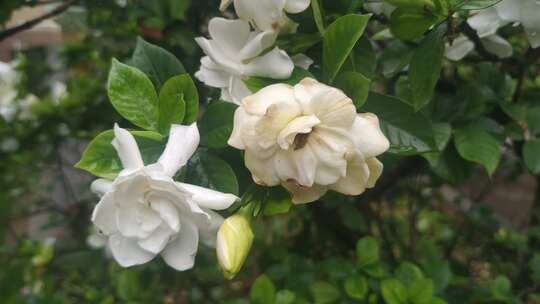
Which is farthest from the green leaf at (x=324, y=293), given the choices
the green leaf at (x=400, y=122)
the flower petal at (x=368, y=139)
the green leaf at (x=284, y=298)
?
the flower petal at (x=368, y=139)

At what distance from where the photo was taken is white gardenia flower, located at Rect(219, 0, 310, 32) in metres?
0.57

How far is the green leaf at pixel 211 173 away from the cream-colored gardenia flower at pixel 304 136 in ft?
0.22

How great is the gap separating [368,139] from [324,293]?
2.10ft

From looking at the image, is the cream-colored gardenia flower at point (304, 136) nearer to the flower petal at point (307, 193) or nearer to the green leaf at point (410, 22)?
the flower petal at point (307, 193)

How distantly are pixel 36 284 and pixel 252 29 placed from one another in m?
1.36

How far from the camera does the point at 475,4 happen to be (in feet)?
1.92

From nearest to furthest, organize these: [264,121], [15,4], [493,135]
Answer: [264,121] → [493,135] → [15,4]

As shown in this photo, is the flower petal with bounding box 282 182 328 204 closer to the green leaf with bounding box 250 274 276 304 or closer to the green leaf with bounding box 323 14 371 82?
the green leaf with bounding box 323 14 371 82

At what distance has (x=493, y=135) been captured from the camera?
874 mm

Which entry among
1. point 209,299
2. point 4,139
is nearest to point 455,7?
point 209,299

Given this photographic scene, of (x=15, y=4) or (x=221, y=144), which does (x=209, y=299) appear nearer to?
(x=15, y=4)

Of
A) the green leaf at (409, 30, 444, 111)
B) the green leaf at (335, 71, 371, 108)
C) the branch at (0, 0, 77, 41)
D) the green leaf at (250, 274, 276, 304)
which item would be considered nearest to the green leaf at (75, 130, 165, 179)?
the green leaf at (335, 71, 371, 108)

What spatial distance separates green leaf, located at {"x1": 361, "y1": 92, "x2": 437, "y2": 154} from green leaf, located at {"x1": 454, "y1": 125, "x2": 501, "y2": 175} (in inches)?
7.2

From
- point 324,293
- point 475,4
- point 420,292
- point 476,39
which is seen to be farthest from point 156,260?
point 475,4
